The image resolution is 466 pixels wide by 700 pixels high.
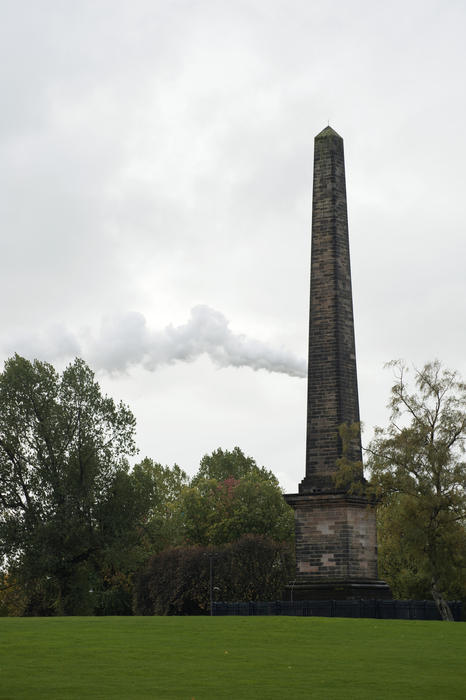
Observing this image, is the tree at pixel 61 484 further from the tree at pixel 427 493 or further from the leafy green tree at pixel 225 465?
the leafy green tree at pixel 225 465

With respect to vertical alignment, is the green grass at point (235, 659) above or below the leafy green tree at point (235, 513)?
below

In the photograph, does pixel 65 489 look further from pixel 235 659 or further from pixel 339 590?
pixel 235 659

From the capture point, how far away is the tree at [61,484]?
160 ft

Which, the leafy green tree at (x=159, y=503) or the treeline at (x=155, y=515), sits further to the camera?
the leafy green tree at (x=159, y=503)

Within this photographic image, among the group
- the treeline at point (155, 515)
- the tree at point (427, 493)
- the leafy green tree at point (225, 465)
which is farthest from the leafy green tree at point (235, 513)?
the tree at point (427, 493)

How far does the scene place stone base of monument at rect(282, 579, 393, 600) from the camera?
116ft

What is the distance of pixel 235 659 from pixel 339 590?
15.9 meters

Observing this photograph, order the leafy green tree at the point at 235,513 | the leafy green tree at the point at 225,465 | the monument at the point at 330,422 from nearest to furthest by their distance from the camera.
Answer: the monument at the point at 330,422, the leafy green tree at the point at 235,513, the leafy green tree at the point at 225,465

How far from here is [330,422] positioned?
37.2 meters

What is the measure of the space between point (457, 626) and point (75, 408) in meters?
27.3

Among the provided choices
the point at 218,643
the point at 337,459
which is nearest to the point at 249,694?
the point at 218,643

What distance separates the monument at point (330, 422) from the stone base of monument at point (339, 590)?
0.04 meters

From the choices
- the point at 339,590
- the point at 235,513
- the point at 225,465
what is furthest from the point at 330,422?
the point at 225,465

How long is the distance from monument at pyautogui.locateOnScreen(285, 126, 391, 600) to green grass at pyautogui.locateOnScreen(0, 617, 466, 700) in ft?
19.4
